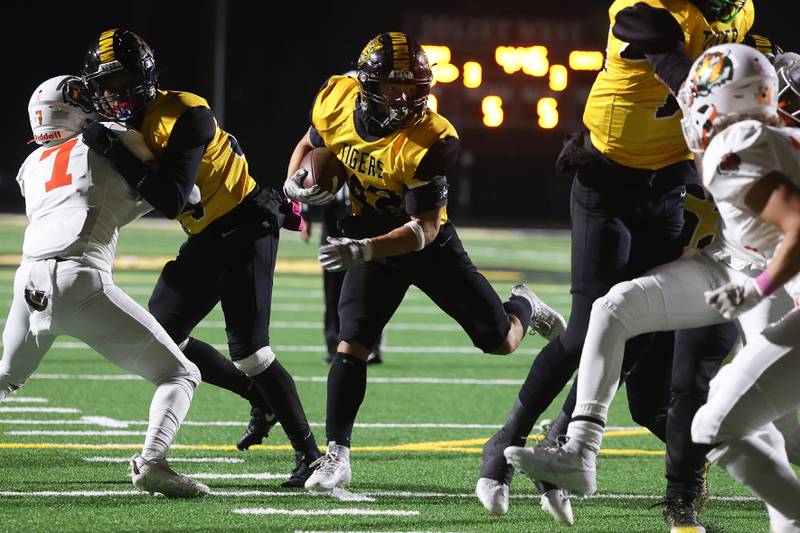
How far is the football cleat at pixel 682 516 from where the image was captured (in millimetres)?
3865

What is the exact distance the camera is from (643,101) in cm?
398

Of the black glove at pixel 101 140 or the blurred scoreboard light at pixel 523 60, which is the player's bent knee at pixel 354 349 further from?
the blurred scoreboard light at pixel 523 60

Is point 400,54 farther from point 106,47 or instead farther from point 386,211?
point 106,47

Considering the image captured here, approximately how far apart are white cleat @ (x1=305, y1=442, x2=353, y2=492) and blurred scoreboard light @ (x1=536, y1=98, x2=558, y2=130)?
10.8 m

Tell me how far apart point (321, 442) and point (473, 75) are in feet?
32.7

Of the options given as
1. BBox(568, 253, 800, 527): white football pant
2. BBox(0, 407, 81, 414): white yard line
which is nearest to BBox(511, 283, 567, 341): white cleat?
BBox(568, 253, 800, 527): white football pant

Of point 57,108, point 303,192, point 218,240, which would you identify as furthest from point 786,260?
point 57,108

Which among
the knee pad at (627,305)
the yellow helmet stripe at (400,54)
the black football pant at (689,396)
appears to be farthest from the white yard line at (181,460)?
the knee pad at (627,305)

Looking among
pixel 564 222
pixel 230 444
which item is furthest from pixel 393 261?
pixel 564 222

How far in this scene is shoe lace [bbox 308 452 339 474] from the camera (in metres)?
4.39

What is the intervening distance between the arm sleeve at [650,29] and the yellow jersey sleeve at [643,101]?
108mm

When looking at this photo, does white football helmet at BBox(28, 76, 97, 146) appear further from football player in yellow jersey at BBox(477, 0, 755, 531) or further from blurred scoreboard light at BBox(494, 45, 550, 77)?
blurred scoreboard light at BBox(494, 45, 550, 77)

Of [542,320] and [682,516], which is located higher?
[682,516]

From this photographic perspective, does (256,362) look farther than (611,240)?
Yes
